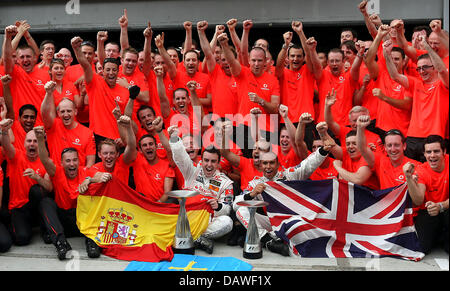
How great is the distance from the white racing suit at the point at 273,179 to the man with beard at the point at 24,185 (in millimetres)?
2484

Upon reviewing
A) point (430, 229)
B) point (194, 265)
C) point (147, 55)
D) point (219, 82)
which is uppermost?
point (147, 55)

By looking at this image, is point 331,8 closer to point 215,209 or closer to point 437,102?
point 437,102

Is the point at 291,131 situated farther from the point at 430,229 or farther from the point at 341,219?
the point at 430,229

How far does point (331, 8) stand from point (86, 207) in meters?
6.06

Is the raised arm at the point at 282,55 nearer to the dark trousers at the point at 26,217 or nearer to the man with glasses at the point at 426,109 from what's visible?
the man with glasses at the point at 426,109

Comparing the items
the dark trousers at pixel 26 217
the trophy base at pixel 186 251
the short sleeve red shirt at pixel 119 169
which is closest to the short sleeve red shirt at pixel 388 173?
the trophy base at pixel 186 251

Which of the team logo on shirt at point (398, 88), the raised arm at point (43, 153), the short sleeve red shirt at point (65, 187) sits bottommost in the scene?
the short sleeve red shirt at point (65, 187)

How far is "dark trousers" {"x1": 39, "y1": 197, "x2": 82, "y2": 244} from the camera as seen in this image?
20.5 feet

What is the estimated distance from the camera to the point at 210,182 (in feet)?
21.8

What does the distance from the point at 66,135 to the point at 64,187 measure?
84cm

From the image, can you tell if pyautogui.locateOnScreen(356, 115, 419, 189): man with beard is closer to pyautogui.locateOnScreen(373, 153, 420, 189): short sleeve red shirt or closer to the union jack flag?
pyautogui.locateOnScreen(373, 153, 420, 189): short sleeve red shirt

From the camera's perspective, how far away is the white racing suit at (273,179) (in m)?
6.34

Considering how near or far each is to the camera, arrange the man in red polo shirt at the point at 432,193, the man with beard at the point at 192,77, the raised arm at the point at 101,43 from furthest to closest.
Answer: the raised arm at the point at 101,43, the man with beard at the point at 192,77, the man in red polo shirt at the point at 432,193

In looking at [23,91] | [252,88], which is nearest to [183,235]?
[252,88]
